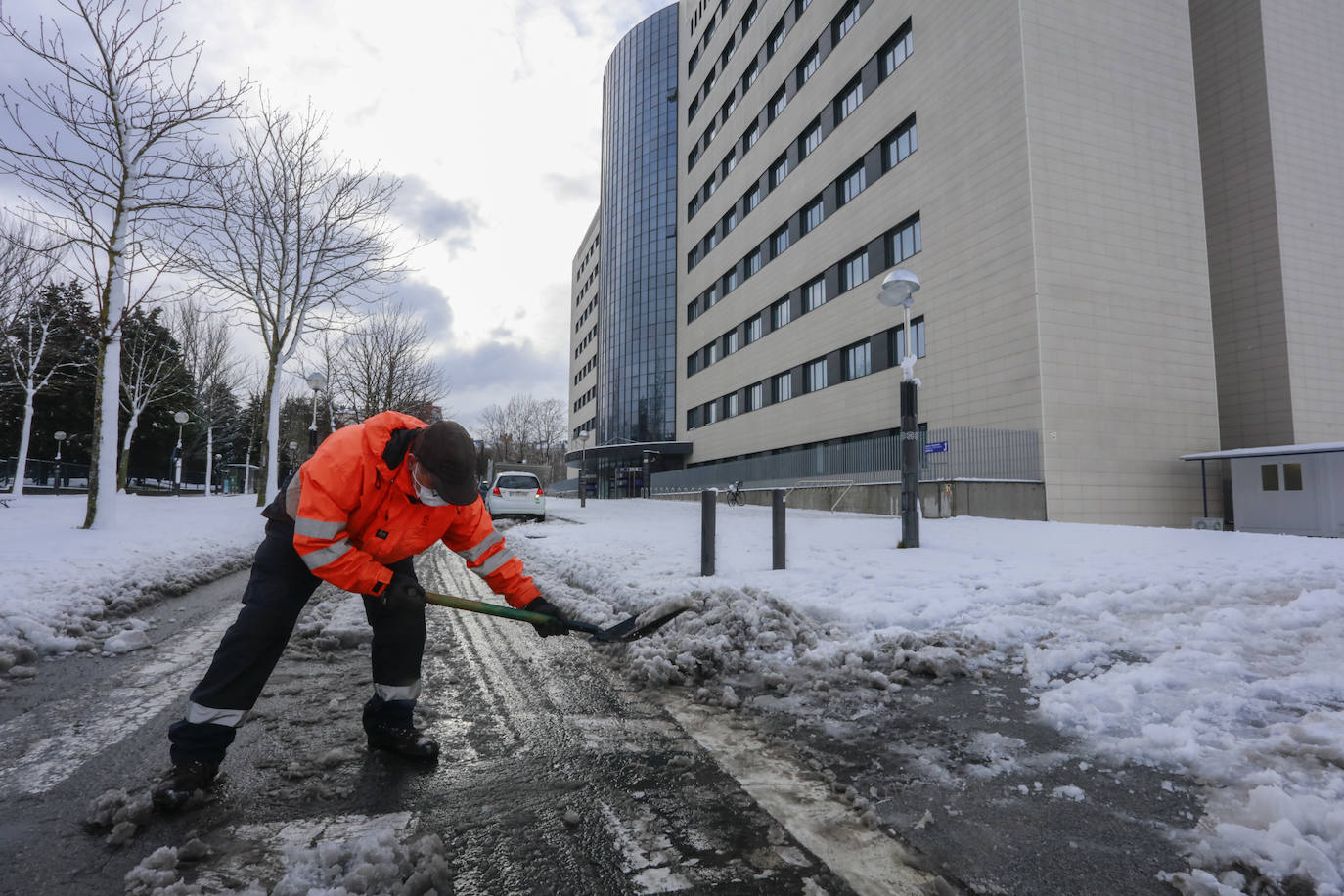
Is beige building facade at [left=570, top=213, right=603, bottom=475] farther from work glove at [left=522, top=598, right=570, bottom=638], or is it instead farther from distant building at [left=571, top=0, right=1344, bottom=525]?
work glove at [left=522, top=598, right=570, bottom=638]

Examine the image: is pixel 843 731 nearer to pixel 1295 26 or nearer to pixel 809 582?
pixel 809 582

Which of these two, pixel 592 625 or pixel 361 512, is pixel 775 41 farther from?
pixel 361 512

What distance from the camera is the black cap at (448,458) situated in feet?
8.78

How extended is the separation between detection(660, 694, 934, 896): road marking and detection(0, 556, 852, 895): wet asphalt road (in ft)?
0.22

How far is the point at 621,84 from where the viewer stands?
53.5 meters

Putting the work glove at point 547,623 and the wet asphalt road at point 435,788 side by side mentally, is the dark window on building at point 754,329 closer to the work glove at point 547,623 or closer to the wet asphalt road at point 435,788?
the wet asphalt road at point 435,788

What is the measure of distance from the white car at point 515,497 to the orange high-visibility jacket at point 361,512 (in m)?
16.6

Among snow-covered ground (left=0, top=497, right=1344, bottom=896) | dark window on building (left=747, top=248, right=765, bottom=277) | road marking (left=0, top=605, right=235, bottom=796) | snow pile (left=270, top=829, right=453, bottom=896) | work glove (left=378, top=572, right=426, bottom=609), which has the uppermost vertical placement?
dark window on building (left=747, top=248, right=765, bottom=277)

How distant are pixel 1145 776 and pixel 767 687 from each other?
1746 mm

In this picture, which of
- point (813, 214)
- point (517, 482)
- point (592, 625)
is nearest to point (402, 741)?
point (592, 625)

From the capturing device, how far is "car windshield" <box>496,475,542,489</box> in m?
19.5

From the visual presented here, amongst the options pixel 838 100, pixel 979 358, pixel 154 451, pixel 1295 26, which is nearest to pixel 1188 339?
pixel 979 358

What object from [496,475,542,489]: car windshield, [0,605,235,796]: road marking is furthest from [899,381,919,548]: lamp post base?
[496,475,542,489]: car windshield

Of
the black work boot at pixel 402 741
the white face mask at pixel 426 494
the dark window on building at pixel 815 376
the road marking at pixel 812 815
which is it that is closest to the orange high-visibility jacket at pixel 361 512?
the white face mask at pixel 426 494
